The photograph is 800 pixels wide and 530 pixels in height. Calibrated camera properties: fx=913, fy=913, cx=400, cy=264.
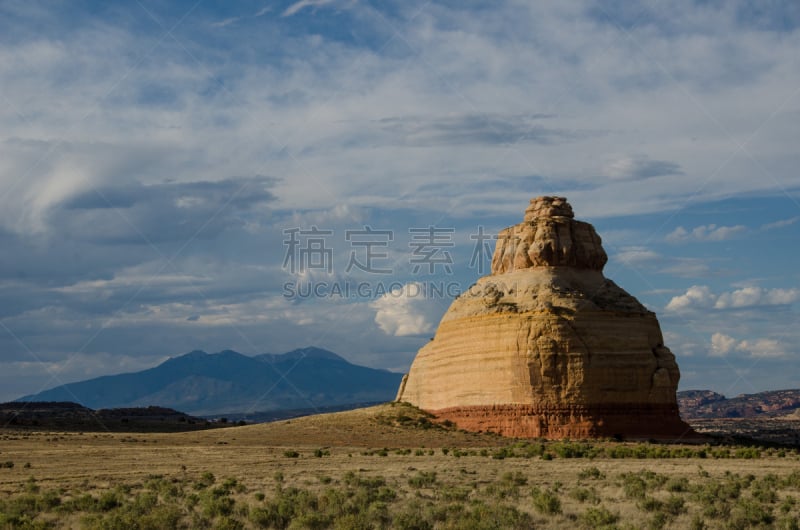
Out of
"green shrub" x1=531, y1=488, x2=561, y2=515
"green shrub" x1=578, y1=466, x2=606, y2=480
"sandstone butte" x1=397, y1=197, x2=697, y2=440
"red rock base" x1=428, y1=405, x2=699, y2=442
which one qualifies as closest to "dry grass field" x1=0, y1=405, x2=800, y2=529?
"green shrub" x1=531, y1=488, x2=561, y2=515

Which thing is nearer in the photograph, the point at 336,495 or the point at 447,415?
the point at 336,495

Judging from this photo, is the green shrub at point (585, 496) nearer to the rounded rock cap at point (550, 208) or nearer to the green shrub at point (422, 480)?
the green shrub at point (422, 480)

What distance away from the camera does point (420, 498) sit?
2684cm

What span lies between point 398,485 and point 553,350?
2720 cm

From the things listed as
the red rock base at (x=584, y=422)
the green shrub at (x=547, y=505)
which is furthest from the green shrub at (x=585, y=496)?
the red rock base at (x=584, y=422)

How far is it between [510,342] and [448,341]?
23.7ft

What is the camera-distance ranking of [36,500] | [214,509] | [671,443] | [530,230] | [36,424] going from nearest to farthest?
[214,509]
[36,500]
[671,443]
[530,230]
[36,424]

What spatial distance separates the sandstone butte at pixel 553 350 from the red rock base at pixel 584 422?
64 mm

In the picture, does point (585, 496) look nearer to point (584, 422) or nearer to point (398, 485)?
point (398, 485)

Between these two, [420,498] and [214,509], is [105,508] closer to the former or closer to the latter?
[214,509]

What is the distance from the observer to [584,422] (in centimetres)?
5628

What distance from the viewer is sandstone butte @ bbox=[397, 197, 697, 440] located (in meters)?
56.6

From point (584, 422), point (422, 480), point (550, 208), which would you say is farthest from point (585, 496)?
point (550, 208)

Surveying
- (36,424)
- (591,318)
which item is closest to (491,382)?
(591,318)
